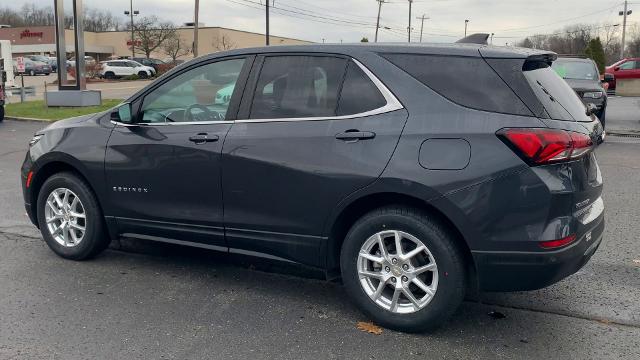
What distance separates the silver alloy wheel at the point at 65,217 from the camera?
502cm

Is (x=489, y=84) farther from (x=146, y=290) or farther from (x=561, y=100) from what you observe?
(x=146, y=290)

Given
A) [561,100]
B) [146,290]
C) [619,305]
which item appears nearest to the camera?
[561,100]

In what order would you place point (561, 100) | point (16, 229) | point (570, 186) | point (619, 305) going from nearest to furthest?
point (570, 186)
point (561, 100)
point (619, 305)
point (16, 229)

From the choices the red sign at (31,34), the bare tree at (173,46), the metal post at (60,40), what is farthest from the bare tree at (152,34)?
the metal post at (60,40)

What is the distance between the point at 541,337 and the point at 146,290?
2749mm

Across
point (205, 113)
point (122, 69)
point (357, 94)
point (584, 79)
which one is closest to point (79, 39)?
point (584, 79)

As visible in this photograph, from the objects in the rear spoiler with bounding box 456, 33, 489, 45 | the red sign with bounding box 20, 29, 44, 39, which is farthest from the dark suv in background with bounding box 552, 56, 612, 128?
the red sign with bounding box 20, 29, 44, 39

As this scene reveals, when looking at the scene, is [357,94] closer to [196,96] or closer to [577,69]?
[196,96]

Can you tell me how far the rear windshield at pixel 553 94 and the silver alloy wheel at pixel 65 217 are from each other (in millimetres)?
3544

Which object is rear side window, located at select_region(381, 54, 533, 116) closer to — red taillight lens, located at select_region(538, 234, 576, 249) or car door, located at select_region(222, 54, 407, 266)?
car door, located at select_region(222, 54, 407, 266)

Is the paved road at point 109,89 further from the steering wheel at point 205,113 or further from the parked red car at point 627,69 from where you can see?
the steering wheel at point 205,113

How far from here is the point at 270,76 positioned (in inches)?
167

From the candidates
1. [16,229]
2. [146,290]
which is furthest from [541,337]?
[16,229]

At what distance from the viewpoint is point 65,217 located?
507cm
